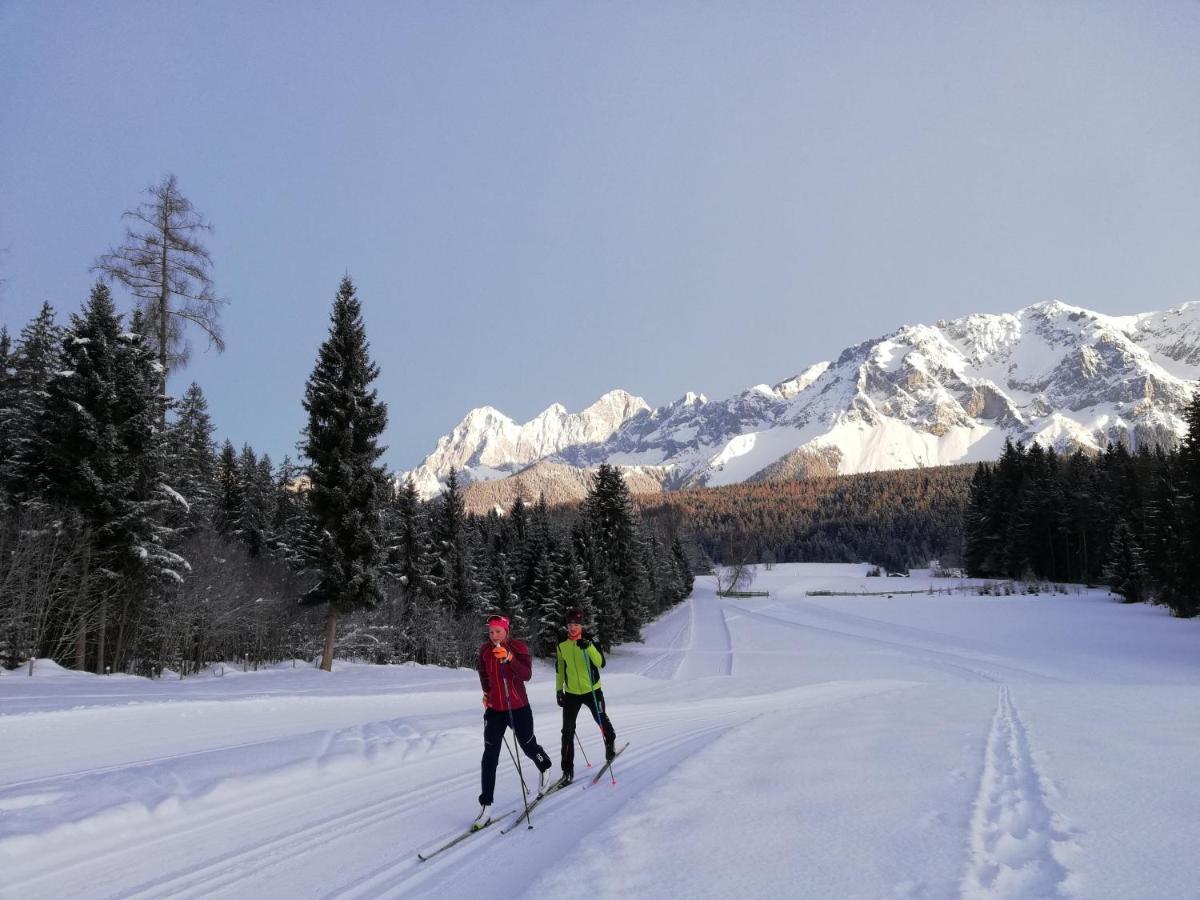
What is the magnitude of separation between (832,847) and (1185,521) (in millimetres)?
39067

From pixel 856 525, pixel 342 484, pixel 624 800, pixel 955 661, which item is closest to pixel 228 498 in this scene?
pixel 342 484

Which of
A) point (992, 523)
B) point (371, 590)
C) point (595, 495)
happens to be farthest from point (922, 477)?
point (371, 590)

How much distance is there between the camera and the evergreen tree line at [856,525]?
491 feet

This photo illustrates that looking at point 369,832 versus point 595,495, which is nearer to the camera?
point 369,832

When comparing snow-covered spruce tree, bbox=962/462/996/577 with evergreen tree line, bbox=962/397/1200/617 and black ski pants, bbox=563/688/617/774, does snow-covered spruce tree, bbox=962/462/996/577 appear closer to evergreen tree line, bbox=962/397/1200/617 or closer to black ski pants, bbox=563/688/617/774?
evergreen tree line, bbox=962/397/1200/617

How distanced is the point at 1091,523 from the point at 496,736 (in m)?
79.2

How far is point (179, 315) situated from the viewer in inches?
784

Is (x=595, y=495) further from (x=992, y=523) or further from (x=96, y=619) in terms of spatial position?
(x=992, y=523)

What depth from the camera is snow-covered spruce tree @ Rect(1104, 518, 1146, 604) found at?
49062 millimetres

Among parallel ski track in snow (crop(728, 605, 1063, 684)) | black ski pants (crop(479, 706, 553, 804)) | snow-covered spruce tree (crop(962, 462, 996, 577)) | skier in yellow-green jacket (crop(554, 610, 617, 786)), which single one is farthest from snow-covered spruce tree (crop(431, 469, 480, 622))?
snow-covered spruce tree (crop(962, 462, 996, 577))

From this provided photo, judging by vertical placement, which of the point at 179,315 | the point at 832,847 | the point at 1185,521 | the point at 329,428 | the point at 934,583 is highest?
the point at 179,315

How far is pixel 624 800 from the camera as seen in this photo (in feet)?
24.1

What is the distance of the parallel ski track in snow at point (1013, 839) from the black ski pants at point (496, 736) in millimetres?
4266

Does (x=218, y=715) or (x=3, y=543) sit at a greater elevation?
(x=3, y=543)
